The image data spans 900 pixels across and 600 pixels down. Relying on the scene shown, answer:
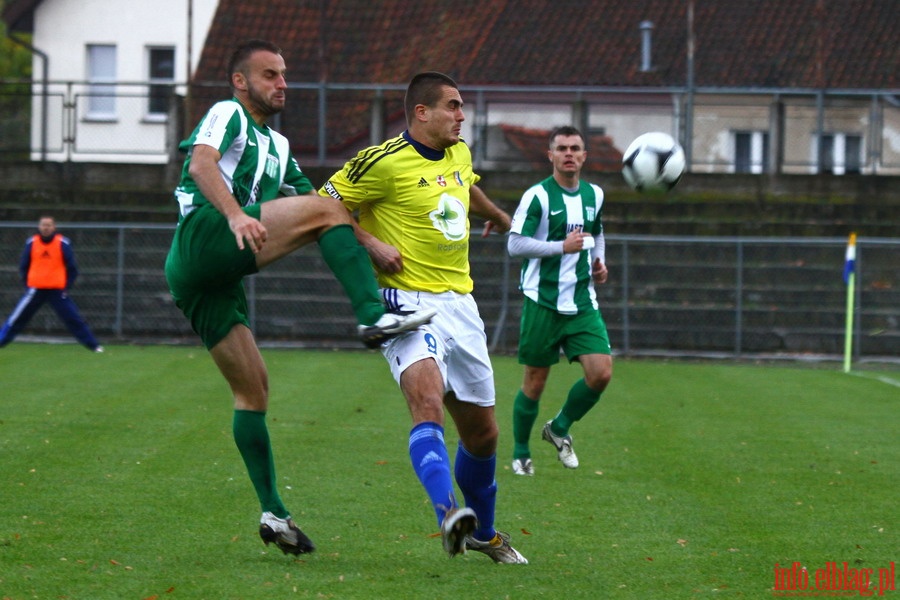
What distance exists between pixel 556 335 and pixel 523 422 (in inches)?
25.5

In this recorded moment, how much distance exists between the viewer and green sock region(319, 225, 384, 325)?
538cm

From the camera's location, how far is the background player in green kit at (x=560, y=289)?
868cm

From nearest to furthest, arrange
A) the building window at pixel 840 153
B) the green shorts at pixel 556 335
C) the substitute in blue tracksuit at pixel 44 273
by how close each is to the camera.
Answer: the green shorts at pixel 556 335, the substitute in blue tracksuit at pixel 44 273, the building window at pixel 840 153

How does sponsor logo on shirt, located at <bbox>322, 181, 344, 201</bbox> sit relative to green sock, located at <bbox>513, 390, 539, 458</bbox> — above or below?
above

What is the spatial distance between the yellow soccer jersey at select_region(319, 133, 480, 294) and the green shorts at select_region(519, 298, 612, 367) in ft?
9.74

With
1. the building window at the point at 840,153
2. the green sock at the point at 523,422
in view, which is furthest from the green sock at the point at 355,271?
the building window at the point at 840,153

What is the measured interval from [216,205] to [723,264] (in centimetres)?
1625

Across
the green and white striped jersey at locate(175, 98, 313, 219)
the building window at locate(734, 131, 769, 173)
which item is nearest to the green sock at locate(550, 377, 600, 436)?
the green and white striped jersey at locate(175, 98, 313, 219)

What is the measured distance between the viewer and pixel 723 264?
→ 20641 millimetres

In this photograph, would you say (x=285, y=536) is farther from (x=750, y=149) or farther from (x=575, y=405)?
(x=750, y=149)

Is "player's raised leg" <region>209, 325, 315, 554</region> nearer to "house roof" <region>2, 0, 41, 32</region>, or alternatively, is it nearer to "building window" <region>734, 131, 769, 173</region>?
"building window" <region>734, 131, 769, 173</region>

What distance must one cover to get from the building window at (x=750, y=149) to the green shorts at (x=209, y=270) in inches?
734

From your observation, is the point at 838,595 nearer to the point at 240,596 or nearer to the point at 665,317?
the point at 240,596

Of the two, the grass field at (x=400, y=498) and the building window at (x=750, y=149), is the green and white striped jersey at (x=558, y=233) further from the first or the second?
the building window at (x=750, y=149)
